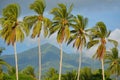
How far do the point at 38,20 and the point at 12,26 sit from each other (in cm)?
837

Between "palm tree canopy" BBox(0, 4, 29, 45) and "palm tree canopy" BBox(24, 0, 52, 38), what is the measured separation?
482 cm

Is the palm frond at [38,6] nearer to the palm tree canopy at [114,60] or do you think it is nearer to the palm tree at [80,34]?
the palm tree at [80,34]

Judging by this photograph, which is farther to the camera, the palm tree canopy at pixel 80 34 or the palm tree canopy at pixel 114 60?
the palm tree canopy at pixel 114 60

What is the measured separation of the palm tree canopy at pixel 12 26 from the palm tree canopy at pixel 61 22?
10529 mm

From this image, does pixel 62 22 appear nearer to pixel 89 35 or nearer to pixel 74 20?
pixel 74 20

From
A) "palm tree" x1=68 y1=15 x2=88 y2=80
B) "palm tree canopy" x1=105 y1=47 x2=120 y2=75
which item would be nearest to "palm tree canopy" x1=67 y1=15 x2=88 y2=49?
"palm tree" x1=68 y1=15 x2=88 y2=80

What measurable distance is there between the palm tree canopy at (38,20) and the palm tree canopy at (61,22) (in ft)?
8.36

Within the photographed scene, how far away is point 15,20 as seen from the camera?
91.6 meters

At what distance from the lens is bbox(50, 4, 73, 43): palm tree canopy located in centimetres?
9938

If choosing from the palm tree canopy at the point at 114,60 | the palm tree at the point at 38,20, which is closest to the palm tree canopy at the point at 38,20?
the palm tree at the point at 38,20

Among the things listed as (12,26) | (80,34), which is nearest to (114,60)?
(80,34)

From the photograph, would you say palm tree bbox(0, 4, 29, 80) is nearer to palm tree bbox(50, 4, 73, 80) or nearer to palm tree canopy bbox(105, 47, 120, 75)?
palm tree bbox(50, 4, 73, 80)

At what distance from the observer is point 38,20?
97.4 meters

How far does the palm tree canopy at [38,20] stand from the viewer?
96000 millimetres
